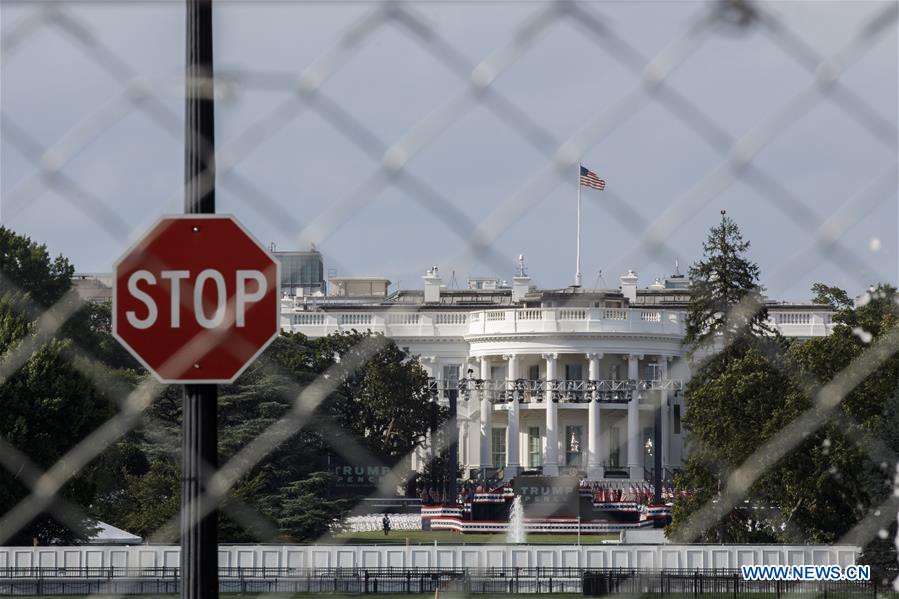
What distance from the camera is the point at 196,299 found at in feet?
11.4

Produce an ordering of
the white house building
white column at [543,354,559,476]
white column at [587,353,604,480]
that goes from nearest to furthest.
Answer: white column at [587,353,604,480] < the white house building < white column at [543,354,559,476]

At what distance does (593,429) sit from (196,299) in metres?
71.8

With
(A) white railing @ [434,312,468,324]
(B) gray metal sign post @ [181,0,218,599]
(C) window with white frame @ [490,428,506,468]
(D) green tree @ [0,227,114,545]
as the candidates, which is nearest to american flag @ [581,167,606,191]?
(B) gray metal sign post @ [181,0,218,599]

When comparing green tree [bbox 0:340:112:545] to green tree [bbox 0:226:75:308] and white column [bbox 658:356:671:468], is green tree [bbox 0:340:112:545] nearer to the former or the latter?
green tree [bbox 0:226:75:308]

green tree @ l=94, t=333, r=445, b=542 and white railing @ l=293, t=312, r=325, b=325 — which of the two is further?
white railing @ l=293, t=312, r=325, b=325

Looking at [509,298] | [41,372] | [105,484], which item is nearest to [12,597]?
[105,484]

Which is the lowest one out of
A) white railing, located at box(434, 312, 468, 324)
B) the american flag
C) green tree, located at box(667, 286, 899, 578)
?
green tree, located at box(667, 286, 899, 578)

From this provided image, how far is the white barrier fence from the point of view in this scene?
28.1 m

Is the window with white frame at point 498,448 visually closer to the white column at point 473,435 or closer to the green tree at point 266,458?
the white column at point 473,435

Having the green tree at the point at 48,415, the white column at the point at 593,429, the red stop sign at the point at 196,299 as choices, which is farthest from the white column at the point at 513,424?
the red stop sign at the point at 196,299

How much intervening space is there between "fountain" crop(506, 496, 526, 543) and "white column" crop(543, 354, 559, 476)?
64.8ft

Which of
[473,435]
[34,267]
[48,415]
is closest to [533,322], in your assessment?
[473,435]

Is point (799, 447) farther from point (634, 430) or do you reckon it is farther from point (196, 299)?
point (634, 430)

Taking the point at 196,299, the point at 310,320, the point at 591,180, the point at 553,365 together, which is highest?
the point at 310,320
